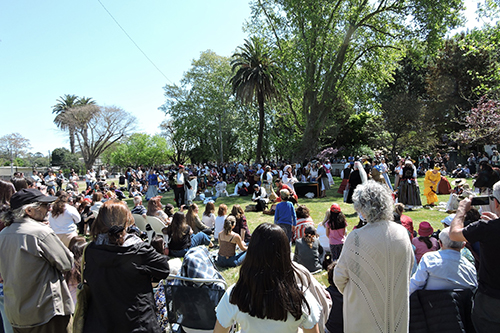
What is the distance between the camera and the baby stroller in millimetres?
3039

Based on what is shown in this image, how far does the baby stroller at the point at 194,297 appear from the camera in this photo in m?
3.04

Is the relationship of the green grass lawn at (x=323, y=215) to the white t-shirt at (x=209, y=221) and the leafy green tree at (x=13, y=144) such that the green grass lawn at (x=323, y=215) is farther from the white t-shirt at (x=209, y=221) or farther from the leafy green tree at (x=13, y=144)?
the leafy green tree at (x=13, y=144)

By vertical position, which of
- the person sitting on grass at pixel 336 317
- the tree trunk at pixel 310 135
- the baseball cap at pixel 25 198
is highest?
the tree trunk at pixel 310 135

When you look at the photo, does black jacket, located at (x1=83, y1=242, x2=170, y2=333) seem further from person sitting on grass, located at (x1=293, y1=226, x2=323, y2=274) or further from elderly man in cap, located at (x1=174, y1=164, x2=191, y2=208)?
elderly man in cap, located at (x1=174, y1=164, x2=191, y2=208)

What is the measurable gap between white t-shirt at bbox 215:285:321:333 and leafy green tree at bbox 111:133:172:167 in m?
51.4

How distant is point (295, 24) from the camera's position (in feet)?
67.9

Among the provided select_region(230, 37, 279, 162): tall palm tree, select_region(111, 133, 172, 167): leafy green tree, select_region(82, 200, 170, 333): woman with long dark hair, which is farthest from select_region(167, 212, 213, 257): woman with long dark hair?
select_region(111, 133, 172, 167): leafy green tree

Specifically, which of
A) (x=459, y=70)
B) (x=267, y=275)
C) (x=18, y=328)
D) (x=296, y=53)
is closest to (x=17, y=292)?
(x=18, y=328)

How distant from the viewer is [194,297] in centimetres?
307

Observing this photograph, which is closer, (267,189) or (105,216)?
(105,216)

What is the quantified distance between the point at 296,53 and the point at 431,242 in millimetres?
17985

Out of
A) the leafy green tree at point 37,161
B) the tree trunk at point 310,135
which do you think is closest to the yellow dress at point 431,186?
the tree trunk at point 310,135

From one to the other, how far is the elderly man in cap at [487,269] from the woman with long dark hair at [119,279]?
2391mm

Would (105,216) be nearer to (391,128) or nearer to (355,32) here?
(355,32)
